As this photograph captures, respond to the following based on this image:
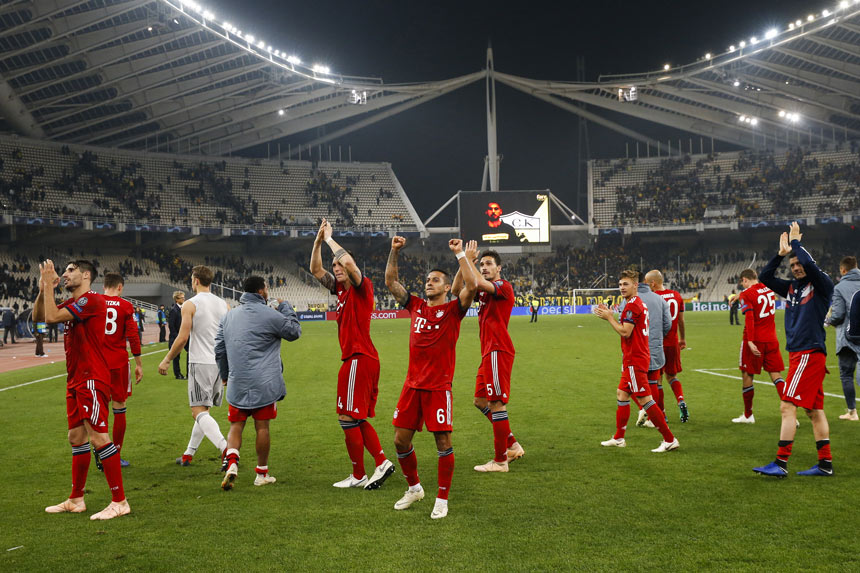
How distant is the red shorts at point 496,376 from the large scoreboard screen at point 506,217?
153 ft

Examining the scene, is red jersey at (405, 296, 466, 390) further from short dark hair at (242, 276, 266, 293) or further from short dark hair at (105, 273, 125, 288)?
short dark hair at (105, 273, 125, 288)

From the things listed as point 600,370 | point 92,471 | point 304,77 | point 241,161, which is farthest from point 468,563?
point 241,161

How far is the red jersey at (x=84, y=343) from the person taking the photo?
5.53 meters

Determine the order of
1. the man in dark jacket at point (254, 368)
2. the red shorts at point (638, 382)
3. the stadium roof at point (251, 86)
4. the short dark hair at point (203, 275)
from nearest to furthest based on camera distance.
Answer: the man in dark jacket at point (254, 368) < the short dark hair at point (203, 275) < the red shorts at point (638, 382) < the stadium roof at point (251, 86)

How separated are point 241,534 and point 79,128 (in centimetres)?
5637

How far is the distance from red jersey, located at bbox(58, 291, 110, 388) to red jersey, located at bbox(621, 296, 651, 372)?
18.0 feet

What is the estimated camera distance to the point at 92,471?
7137mm

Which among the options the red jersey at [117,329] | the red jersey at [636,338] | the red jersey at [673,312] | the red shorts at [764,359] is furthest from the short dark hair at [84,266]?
the red shorts at [764,359]

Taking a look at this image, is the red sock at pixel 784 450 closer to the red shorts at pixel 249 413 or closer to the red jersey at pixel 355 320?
the red jersey at pixel 355 320

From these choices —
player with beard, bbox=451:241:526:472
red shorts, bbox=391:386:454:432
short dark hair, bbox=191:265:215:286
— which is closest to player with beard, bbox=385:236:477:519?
red shorts, bbox=391:386:454:432

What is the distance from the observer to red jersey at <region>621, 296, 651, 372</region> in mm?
7582

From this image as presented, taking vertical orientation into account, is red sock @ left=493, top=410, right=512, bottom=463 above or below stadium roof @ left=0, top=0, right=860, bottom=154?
below

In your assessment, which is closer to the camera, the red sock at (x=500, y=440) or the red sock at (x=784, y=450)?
the red sock at (x=784, y=450)

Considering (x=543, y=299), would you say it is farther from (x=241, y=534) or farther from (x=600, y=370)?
(x=241, y=534)
